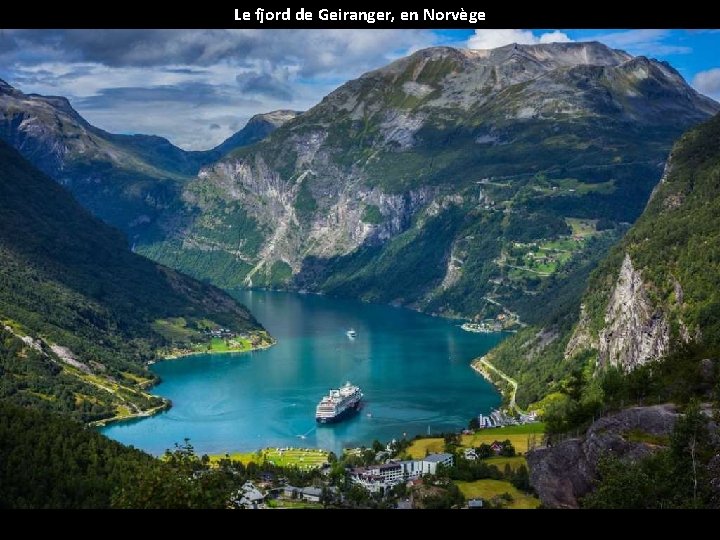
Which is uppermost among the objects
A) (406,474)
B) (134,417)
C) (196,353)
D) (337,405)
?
(196,353)

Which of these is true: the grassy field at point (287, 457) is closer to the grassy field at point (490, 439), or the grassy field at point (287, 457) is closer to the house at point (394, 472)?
the house at point (394, 472)

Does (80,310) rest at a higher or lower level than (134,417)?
higher

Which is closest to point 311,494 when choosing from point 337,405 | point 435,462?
point 435,462

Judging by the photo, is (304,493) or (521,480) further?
(304,493)

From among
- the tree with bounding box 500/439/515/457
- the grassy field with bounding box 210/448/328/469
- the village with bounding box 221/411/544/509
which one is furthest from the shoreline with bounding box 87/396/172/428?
the tree with bounding box 500/439/515/457

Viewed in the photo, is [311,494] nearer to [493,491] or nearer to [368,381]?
[493,491]

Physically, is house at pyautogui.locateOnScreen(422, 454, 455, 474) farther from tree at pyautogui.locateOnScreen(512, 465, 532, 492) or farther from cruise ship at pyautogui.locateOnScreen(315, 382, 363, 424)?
cruise ship at pyautogui.locateOnScreen(315, 382, 363, 424)
